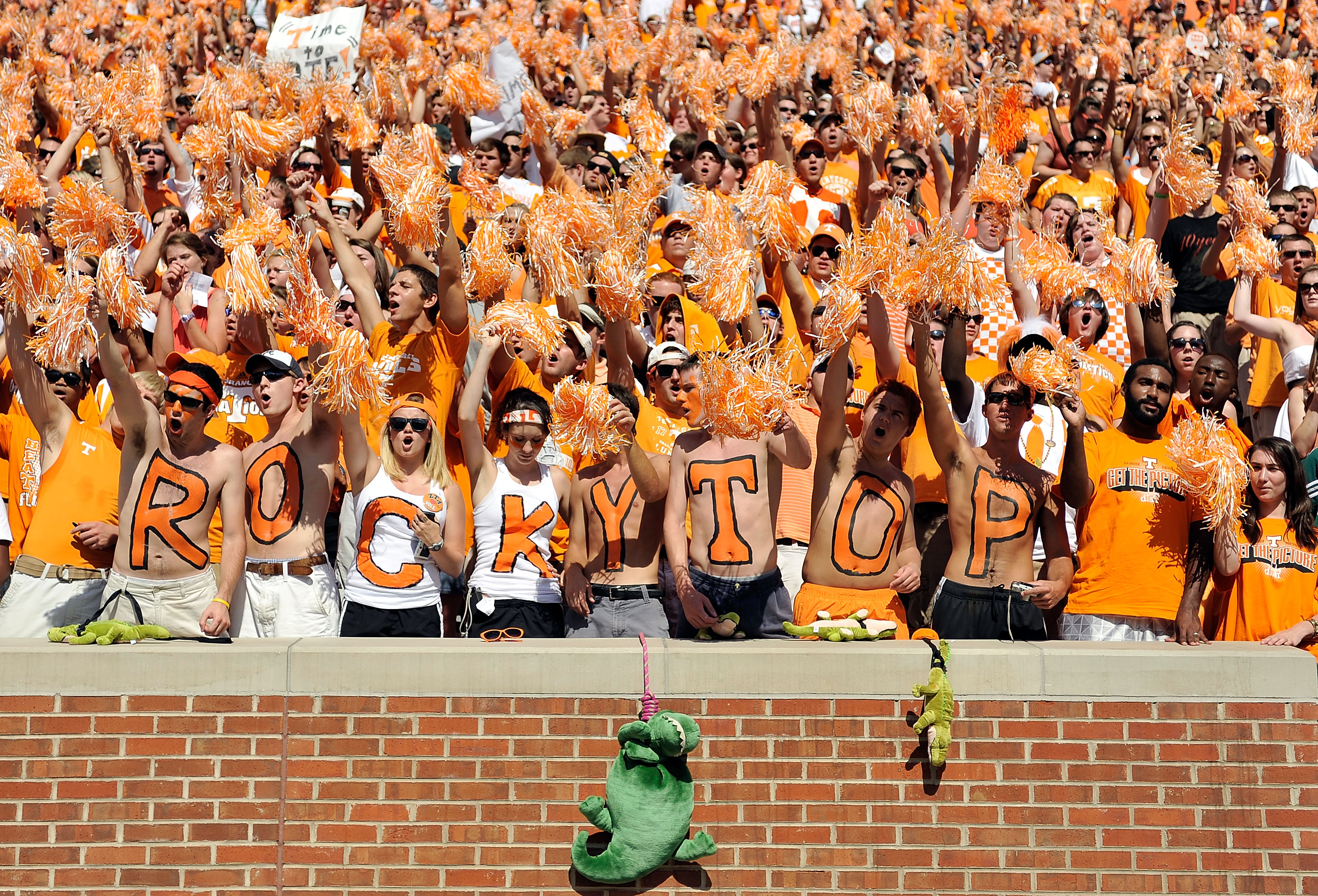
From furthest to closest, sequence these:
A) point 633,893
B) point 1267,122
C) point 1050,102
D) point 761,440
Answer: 1. point 1267,122
2. point 1050,102
3. point 761,440
4. point 633,893

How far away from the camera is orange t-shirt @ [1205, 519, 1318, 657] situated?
572 centimetres

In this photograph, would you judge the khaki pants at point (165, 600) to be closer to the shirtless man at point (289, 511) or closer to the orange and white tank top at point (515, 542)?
the shirtless man at point (289, 511)

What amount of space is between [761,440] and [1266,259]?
167 inches

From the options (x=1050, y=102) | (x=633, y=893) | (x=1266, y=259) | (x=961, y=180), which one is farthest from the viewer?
(x=1050, y=102)

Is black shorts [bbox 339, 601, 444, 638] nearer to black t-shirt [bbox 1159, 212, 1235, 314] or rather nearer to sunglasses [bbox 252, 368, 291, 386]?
sunglasses [bbox 252, 368, 291, 386]

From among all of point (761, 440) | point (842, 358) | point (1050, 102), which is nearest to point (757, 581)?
point (761, 440)

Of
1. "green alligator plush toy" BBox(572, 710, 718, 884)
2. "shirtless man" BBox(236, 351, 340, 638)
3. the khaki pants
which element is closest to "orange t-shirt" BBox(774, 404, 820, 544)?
Answer: "green alligator plush toy" BBox(572, 710, 718, 884)

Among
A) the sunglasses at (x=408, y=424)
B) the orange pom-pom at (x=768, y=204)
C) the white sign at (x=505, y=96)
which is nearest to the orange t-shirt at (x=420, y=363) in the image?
the sunglasses at (x=408, y=424)

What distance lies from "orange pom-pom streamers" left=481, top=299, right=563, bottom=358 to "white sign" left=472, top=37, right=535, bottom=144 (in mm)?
6372

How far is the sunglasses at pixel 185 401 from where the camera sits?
19.2 ft

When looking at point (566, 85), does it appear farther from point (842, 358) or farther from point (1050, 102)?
point (842, 358)

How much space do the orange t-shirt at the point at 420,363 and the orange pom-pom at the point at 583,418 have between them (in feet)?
4.44

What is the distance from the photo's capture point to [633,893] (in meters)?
4.78

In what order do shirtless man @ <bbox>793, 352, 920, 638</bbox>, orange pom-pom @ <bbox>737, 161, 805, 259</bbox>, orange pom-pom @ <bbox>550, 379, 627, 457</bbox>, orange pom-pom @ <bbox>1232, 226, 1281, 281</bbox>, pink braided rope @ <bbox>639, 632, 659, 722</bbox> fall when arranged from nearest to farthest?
pink braided rope @ <bbox>639, 632, 659, 722</bbox> < orange pom-pom @ <bbox>550, 379, 627, 457</bbox> < shirtless man @ <bbox>793, 352, 920, 638</bbox> < orange pom-pom @ <bbox>737, 161, 805, 259</bbox> < orange pom-pom @ <bbox>1232, 226, 1281, 281</bbox>
